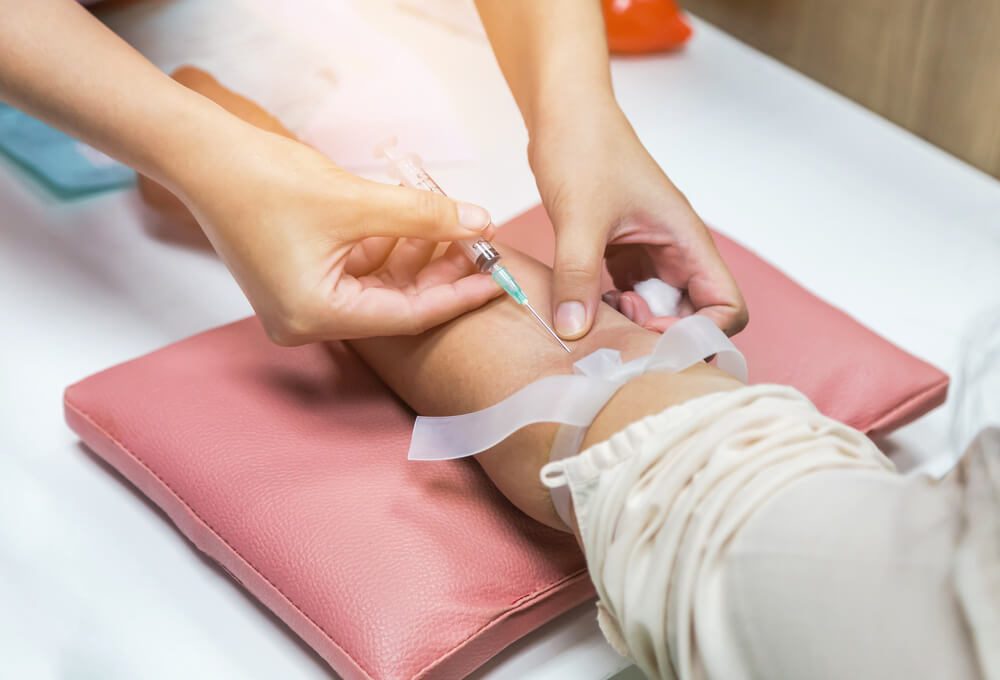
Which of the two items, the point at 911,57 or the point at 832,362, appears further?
the point at 911,57

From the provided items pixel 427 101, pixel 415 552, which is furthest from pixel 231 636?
pixel 427 101

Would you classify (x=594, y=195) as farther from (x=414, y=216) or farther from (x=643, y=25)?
(x=643, y=25)

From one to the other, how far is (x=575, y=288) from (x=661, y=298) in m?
0.12

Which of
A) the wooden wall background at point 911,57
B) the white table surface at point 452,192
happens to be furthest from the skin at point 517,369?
the wooden wall background at point 911,57

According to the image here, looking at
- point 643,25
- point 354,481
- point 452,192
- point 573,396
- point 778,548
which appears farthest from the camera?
point 643,25

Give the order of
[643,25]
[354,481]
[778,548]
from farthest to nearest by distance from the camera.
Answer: [643,25] < [354,481] < [778,548]

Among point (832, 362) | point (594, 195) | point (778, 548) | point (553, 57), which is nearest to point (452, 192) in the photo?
point (553, 57)

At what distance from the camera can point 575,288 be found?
39.4 inches

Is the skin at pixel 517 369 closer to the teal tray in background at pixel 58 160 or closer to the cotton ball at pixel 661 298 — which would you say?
the cotton ball at pixel 661 298

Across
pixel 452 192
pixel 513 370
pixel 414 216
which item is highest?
pixel 414 216

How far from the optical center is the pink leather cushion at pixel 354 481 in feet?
2.96

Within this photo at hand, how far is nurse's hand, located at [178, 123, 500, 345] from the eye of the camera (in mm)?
966

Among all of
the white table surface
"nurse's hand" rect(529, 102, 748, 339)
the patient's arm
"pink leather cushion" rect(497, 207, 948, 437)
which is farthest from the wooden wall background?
the patient's arm

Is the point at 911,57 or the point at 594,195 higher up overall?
the point at 594,195
